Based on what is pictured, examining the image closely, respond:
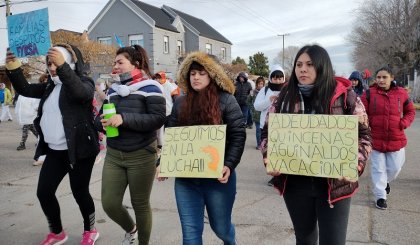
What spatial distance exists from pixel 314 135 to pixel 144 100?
1.53 meters

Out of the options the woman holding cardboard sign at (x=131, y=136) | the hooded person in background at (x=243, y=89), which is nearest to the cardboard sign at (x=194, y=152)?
the woman holding cardboard sign at (x=131, y=136)

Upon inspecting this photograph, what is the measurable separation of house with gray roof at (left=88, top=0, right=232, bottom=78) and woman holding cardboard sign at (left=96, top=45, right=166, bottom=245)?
2422 cm

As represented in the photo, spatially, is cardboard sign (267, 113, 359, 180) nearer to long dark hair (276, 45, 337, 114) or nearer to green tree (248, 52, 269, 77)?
long dark hair (276, 45, 337, 114)

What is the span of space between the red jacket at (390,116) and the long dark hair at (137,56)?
10.1ft

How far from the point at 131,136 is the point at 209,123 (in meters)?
0.81

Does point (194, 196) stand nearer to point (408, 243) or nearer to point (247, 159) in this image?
point (408, 243)

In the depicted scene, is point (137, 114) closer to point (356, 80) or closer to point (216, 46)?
point (356, 80)

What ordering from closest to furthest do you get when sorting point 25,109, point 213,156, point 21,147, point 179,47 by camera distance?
point 213,156, point 25,109, point 21,147, point 179,47

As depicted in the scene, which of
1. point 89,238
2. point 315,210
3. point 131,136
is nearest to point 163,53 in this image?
point 89,238

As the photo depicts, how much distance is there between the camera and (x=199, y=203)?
2.83 metres

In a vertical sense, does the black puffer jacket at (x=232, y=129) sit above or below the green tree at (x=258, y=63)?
below

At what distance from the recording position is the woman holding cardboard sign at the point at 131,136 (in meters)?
3.17

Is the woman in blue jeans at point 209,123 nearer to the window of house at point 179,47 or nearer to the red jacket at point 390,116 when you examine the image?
the red jacket at point 390,116

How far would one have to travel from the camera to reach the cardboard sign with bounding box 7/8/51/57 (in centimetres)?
367
